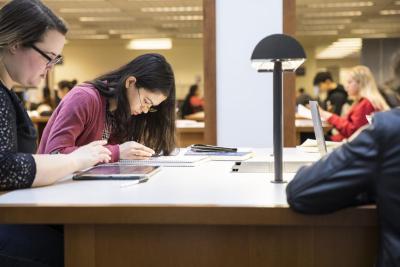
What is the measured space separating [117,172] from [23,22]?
518 mm

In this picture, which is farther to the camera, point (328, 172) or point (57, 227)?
point (57, 227)

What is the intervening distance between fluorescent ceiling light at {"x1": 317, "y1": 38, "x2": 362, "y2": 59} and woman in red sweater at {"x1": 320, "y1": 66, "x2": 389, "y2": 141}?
8.86 metres

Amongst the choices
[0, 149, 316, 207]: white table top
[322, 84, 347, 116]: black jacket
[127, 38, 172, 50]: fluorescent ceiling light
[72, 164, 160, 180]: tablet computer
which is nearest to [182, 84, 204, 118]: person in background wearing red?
[322, 84, 347, 116]: black jacket

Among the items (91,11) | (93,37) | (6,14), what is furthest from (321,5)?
(6,14)

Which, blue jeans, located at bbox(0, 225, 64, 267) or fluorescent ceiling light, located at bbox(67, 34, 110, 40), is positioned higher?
fluorescent ceiling light, located at bbox(67, 34, 110, 40)

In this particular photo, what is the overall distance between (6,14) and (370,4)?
27.3 ft

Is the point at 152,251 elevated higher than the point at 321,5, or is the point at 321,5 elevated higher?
the point at 321,5

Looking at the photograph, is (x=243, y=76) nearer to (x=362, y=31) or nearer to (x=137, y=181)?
(x=137, y=181)

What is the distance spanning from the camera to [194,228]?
1215mm

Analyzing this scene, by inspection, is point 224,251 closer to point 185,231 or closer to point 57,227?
point 185,231

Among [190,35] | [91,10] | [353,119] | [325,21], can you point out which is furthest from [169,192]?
[190,35]

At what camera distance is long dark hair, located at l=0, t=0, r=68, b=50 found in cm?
145

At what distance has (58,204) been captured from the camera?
1.17 m

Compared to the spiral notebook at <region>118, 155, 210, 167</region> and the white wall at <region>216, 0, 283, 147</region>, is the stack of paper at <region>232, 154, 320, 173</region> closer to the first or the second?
the spiral notebook at <region>118, 155, 210, 167</region>
